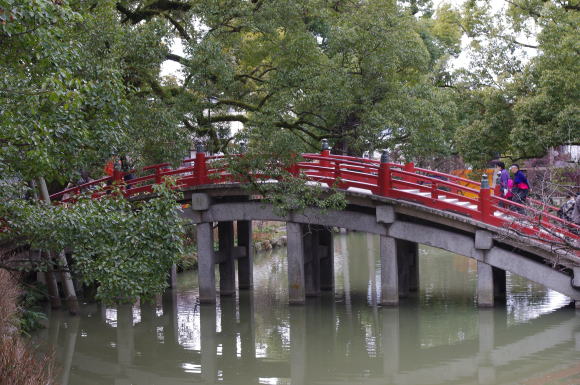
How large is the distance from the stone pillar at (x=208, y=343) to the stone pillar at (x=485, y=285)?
586cm

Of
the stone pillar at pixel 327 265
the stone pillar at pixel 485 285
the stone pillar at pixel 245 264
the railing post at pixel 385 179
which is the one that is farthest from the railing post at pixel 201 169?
the stone pillar at pixel 485 285

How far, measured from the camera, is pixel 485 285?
1675cm

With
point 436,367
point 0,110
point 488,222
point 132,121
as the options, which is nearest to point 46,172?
point 0,110

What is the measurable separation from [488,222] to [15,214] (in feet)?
31.0

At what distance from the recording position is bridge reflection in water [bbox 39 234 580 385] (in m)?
13.0

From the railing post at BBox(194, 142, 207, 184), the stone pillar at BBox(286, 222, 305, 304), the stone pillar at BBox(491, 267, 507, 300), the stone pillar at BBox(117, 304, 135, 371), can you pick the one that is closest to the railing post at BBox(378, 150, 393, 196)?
the stone pillar at BBox(286, 222, 305, 304)

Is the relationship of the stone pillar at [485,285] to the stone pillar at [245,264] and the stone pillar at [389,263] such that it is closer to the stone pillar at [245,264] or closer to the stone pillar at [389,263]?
the stone pillar at [389,263]

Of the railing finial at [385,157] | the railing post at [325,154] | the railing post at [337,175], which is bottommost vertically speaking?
the railing post at [337,175]

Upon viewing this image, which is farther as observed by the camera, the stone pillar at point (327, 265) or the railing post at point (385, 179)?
the stone pillar at point (327, 265)

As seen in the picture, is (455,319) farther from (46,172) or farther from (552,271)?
(46,172)

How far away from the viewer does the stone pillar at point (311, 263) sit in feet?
65.2

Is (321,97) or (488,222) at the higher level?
(321,97)

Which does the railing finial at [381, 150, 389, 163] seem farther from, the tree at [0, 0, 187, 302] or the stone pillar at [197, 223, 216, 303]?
the tree at [0, 0, 187, 302]

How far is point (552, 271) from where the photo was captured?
15641 millimetres
